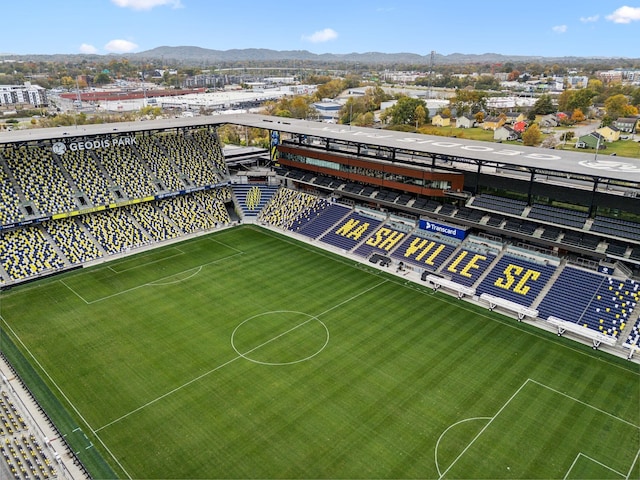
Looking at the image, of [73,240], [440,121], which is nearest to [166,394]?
[73,240]

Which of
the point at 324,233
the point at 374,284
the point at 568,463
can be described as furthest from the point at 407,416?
the point at 324,233

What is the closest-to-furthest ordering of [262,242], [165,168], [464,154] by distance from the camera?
[464,154]
[262,242]
[165,168]

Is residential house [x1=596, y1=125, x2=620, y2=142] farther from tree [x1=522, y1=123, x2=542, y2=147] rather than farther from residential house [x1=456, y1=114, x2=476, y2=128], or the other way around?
residential house [x1=456, y1=114, x2=476, y2=128]

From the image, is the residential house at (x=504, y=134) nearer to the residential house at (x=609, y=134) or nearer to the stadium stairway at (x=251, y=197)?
the residential house at (x=609, y=134)

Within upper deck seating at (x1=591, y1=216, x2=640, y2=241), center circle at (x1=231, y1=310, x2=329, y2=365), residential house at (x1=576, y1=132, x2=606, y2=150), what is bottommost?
center circle at (x1=231, y1=310, x2=329, y2=365)

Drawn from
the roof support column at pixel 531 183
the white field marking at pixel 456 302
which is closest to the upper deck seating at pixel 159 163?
the white field marking at pixel 456 302

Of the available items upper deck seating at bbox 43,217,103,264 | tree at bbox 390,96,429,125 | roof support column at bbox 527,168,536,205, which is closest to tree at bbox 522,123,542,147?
tree at bbox 390,96,429,125

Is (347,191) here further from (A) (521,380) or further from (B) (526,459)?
(B) (526,459)
